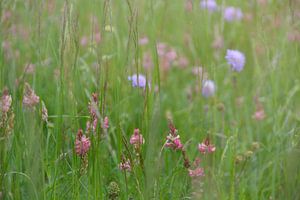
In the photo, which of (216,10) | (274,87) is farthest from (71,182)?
(216,10)

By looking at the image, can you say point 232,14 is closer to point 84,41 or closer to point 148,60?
point 148,60

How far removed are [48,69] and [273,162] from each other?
3.91 ft

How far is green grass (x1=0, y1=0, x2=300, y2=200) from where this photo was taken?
162 cm

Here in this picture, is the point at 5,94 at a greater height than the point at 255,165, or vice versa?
the point at 5,94

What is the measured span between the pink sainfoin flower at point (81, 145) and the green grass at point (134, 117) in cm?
2

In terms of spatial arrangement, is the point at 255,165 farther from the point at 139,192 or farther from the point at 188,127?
the point at 139,192

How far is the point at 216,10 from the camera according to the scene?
3.59 metres

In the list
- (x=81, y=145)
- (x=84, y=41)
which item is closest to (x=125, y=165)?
(x=81, y=145)

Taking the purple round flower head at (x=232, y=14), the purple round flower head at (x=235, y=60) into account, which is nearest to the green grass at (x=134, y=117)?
the purple round flower head at (x=235, y=60)

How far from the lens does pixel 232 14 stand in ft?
12.0

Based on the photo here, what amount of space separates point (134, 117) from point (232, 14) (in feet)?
4.78

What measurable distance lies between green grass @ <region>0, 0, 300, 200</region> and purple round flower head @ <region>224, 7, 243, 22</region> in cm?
26

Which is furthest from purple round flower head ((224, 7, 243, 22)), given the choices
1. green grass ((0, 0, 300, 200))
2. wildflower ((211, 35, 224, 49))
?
wildflower ((211, 35, 224, 49))

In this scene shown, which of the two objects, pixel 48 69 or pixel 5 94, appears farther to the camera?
pixel 48 69
